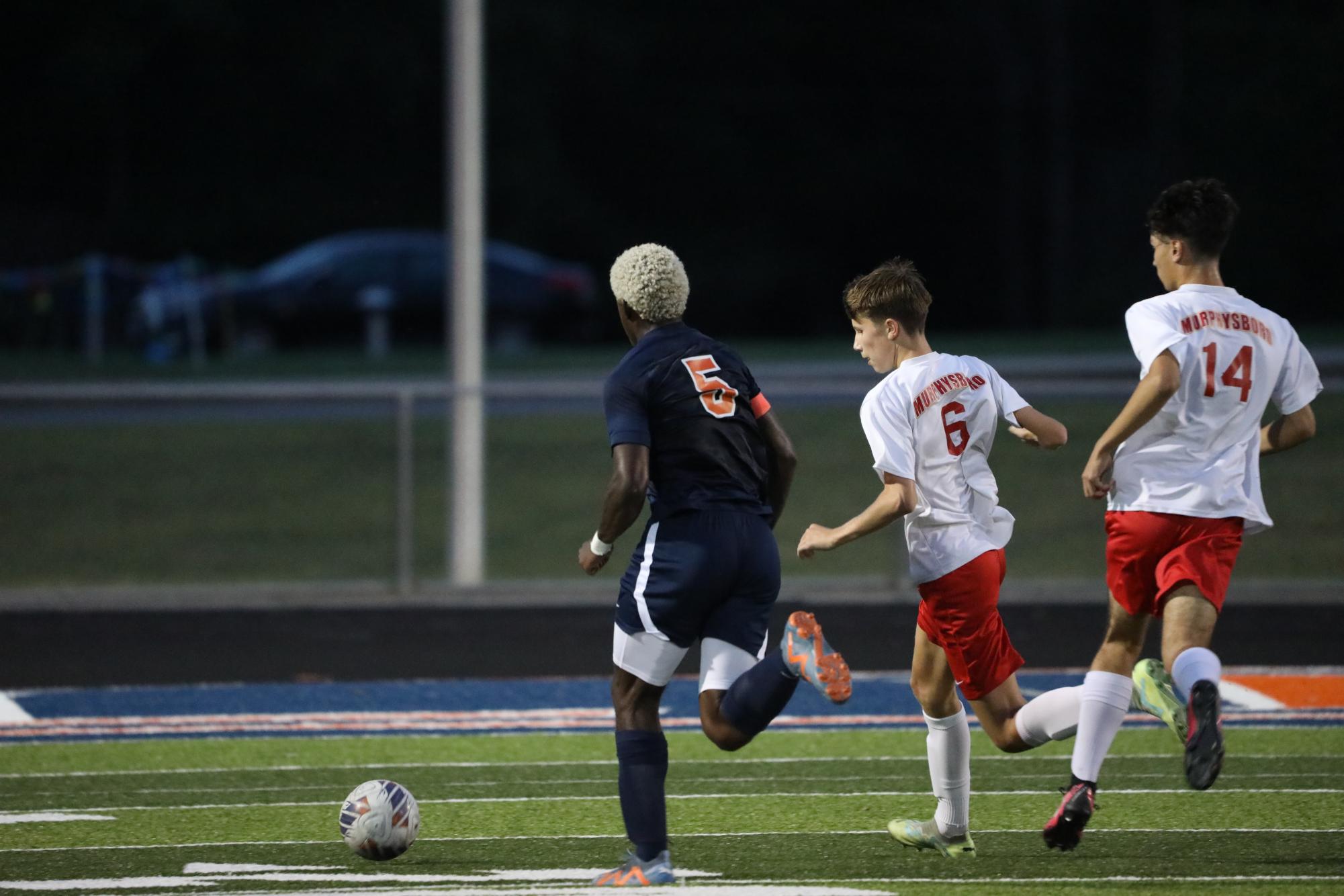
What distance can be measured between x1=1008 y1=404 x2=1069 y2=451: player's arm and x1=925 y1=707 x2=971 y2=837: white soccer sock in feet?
2.86

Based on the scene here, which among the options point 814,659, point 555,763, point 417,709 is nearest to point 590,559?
point 814,659

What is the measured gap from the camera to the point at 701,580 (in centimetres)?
587

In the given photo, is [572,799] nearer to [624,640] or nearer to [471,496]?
[624,640]

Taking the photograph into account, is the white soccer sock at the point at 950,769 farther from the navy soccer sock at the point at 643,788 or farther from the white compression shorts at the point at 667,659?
the navy soccer sock at the point at 643,788

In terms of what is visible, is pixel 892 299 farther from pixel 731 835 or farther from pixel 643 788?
pixel 731 835

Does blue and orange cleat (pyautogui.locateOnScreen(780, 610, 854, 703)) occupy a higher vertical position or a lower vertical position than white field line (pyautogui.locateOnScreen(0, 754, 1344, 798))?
higher

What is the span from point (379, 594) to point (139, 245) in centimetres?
3740

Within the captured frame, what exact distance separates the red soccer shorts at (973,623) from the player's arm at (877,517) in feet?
1.06

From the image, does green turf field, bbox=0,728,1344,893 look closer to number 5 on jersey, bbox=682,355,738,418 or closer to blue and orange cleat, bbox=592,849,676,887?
blue and orange cleat, bbox=592,849,676,887

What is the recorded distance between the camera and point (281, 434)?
58.5 feet

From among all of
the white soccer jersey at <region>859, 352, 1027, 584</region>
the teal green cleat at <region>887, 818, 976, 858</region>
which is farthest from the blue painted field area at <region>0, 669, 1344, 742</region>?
the white soccer jersey at <region>859, 352, 1027, 584</region>

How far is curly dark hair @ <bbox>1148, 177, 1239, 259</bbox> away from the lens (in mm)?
6145

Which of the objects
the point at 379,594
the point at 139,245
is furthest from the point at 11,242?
the point at 379,594

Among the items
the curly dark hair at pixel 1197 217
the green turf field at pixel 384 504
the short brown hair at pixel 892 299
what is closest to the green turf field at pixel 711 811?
the short brown hair at pixel 892 299
